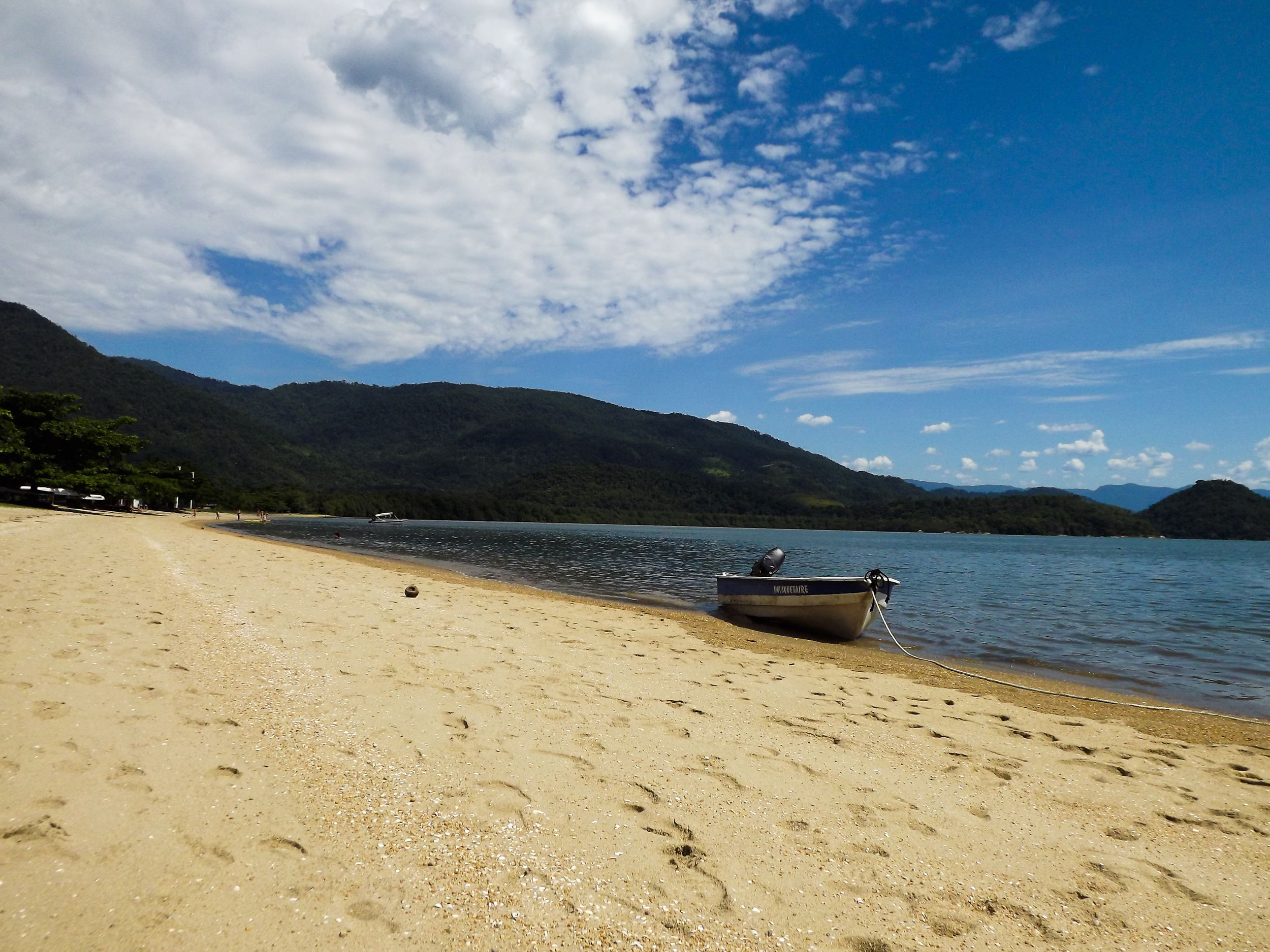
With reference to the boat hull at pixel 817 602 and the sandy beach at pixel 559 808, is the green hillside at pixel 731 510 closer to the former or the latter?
the boat hull at pixel 817 602

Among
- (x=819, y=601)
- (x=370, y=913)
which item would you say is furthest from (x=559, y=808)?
(x=819, y=601)

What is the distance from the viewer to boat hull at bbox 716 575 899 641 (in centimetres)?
1590

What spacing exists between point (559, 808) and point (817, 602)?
1355cm

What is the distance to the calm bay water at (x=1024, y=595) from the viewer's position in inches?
535

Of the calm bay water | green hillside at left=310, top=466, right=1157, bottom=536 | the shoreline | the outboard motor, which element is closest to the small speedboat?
the shoreline

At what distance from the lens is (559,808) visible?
414cm

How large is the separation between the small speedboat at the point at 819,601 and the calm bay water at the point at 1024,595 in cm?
148

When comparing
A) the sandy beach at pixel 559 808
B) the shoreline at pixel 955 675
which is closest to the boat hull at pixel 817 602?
the shoreline at pixel 955 675

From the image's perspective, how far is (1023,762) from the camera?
6.17m

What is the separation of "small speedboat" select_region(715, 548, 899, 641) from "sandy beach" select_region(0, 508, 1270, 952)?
23.5 ft

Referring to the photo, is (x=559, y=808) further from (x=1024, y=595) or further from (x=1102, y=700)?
(x=1024, y=595)

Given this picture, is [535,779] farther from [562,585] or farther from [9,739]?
[562,585]

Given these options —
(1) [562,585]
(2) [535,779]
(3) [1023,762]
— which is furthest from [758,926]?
(1) [562,585]

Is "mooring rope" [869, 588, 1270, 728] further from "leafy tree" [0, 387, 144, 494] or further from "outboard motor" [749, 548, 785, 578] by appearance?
"leafy tree" [0, 387, 144, 494]
